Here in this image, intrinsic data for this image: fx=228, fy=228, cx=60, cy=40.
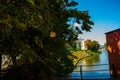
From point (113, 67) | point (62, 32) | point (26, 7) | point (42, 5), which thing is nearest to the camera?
point (26, 7)

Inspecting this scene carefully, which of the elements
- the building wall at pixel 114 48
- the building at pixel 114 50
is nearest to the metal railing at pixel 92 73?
the building at pixel 114 50

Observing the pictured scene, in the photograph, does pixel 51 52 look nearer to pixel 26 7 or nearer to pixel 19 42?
pixel 19 42

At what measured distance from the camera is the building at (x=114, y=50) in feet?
44.5

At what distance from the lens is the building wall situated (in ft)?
44.4

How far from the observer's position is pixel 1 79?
12.5m

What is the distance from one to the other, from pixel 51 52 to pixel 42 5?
109 inches

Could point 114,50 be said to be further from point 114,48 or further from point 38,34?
point 38,34

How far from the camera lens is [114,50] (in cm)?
1412

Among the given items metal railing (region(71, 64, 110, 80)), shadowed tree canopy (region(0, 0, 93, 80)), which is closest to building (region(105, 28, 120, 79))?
metal railing (region(71, 64, 110, 80))

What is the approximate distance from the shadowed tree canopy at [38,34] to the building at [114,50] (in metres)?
1.66

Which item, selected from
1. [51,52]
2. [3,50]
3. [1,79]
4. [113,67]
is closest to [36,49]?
[51,52]

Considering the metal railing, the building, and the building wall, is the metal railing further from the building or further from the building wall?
the building wall

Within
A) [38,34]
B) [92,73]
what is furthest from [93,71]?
[38,34]

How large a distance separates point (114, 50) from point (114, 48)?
142mm
